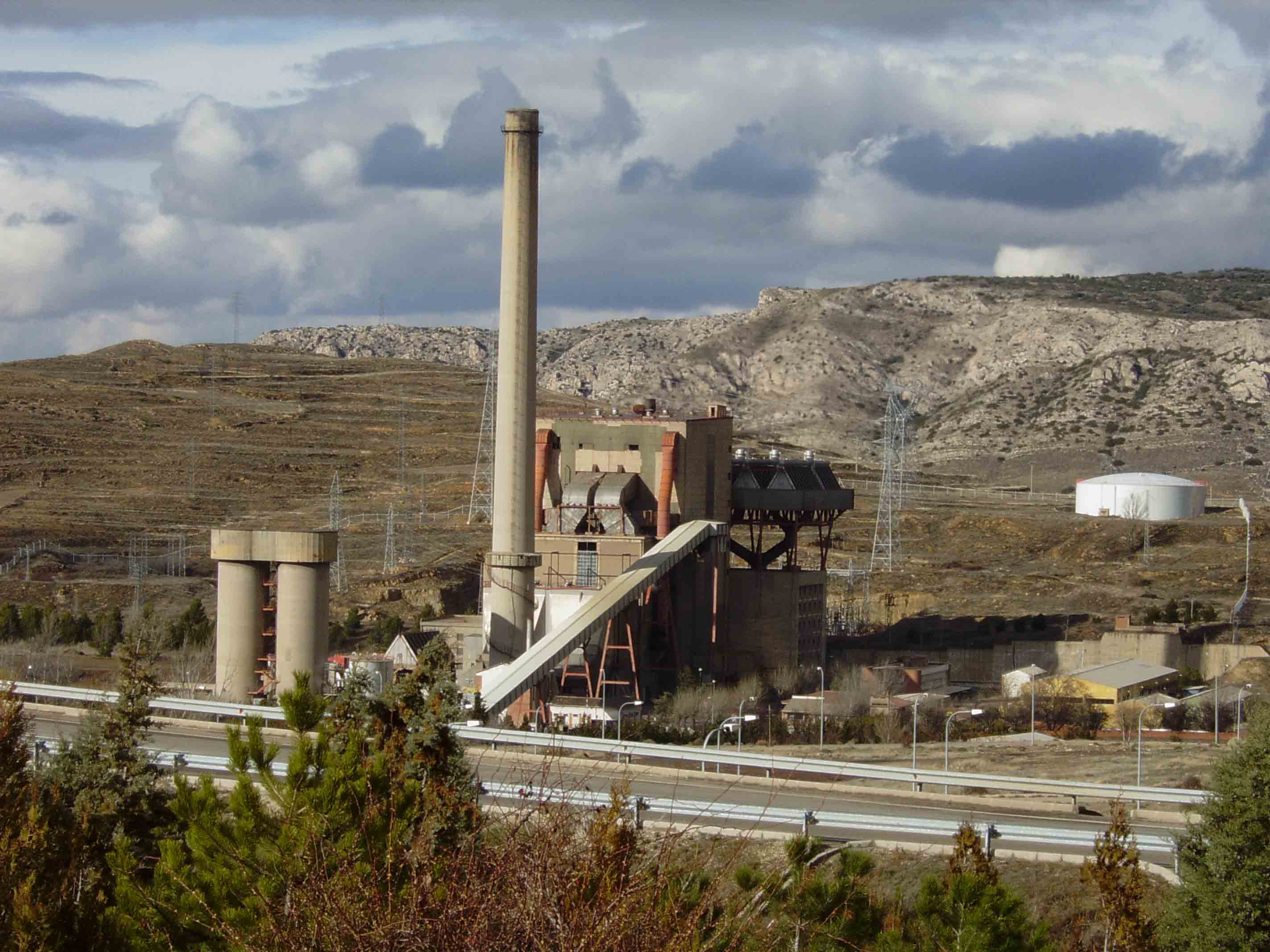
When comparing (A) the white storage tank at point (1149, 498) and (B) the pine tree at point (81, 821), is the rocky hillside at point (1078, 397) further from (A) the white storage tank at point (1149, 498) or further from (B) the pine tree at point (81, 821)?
(B) the pine tree at point (81, 821)

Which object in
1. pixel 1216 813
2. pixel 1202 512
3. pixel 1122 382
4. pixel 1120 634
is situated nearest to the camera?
pixel 1216 813

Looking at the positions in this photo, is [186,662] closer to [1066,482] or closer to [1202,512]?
[1202,512]

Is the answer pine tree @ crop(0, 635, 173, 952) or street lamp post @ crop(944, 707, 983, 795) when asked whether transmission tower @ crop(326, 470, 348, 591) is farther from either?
pine tree @ crop(0, 635, 173, 952)

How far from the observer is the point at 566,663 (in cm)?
5834

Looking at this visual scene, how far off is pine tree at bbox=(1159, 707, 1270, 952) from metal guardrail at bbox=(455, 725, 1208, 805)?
223 inches

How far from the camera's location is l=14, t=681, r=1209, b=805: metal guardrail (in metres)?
31.4

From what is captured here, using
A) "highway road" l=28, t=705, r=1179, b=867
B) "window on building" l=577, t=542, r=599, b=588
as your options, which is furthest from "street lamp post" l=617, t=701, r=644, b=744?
"window on building" l=577, t=542, r=599, b=588

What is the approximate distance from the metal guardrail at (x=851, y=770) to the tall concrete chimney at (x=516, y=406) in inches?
778

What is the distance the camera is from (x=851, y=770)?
3191 cm

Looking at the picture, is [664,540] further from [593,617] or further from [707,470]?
[593,617]

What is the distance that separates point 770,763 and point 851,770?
1.53 meters

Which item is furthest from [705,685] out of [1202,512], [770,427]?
[770,427]

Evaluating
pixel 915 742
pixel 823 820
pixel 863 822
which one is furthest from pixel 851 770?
pixel 915 742

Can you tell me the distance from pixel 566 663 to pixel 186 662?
1339cm
